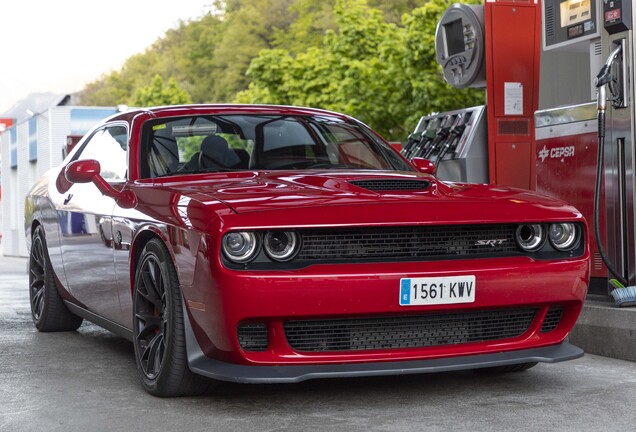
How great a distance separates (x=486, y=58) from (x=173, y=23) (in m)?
98.0

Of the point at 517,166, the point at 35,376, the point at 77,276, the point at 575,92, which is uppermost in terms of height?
the point at 575,92

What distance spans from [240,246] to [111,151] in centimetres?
218

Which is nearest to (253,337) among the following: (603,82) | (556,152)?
(603,82)

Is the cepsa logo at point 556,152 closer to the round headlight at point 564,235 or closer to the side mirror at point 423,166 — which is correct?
the side mirror at point 423,166

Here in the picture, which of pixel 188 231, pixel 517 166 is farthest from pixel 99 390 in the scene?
pixel 517 166

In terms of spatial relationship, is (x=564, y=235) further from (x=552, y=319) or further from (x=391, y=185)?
(x=391, y=185)

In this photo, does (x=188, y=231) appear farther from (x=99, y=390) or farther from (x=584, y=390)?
(x=584, y=390)

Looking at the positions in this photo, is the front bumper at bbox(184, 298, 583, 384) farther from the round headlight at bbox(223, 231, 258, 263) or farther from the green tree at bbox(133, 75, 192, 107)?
the green tree at bbox(133, 75, 192, 107)

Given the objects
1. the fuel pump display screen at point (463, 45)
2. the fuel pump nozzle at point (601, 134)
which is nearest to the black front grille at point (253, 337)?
the fuel pump nozzle at point (601, 134)

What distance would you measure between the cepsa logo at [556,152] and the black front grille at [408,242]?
2778mm

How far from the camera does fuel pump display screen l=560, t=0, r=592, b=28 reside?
285 inches

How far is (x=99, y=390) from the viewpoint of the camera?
4945mm

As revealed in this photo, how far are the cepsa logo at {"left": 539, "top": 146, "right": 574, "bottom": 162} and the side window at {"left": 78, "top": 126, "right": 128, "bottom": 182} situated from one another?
9.92 feet

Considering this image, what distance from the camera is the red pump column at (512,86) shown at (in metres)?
8.91
